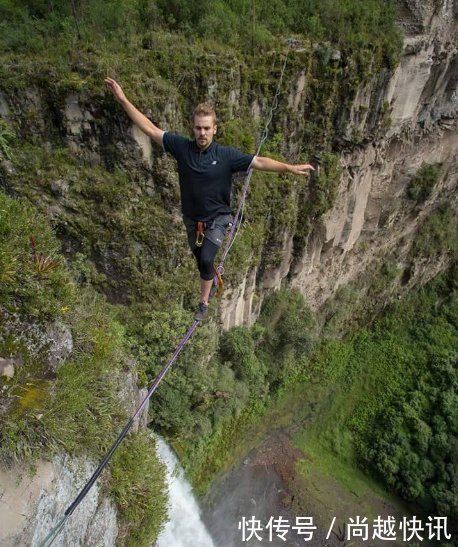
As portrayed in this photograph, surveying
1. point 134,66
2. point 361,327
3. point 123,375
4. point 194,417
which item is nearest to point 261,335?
point 194,417

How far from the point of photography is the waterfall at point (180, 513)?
1112cm

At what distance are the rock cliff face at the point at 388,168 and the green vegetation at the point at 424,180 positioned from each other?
0.23 metres

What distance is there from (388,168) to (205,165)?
12.5 metres

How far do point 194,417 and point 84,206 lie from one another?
6.66 m

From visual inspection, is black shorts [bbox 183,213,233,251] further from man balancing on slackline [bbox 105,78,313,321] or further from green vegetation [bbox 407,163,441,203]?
green vegetation [bbox 407,163,441,203]

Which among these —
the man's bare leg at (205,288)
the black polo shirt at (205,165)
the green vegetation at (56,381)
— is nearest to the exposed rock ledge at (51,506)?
the green vegetation at (56,381)

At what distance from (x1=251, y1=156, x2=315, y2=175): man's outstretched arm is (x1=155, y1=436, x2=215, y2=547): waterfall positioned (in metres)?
8.87

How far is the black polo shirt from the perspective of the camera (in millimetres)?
4395

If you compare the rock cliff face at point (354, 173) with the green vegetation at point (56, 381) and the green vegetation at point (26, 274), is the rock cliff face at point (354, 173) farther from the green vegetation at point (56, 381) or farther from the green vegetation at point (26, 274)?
the green vegetation at point (26, 274)

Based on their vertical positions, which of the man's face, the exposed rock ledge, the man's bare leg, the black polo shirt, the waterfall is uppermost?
the man's face

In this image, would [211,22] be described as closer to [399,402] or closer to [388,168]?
[388,168]

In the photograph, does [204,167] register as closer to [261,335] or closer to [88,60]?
[88,60]

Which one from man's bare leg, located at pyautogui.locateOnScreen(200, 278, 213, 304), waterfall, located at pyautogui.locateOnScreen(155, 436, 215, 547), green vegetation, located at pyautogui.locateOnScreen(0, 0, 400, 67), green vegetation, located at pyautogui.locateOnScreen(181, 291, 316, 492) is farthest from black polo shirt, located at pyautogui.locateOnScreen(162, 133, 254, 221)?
green vegetation, located at pyautogui.locateOnScreen(181, 291, 316, 492)

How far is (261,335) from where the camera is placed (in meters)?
14.6
